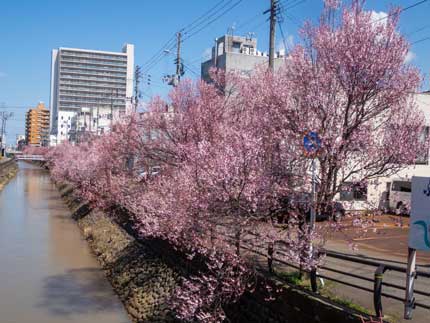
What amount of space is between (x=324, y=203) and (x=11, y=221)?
23.1 metres

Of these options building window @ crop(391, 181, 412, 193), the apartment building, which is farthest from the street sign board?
the apartment building

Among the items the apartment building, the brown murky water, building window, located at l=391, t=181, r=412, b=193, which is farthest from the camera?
the apartment building

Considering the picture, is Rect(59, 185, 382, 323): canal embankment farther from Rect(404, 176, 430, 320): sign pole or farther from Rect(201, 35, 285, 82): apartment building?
Rect(201, 35, 285, 82): apartment building

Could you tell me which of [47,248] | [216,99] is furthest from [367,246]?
[47,248]

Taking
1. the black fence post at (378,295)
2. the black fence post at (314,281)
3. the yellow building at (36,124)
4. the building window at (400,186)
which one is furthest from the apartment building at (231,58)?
the yellow building at (36,124)

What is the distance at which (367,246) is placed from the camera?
14.1 metres

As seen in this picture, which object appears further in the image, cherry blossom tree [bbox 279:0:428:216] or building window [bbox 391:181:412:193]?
building window [bbox 391:181:412:193]

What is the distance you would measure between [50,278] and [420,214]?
12699mm

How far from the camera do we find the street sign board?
18.2 ft

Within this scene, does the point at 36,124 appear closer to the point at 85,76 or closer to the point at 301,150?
the point at 85,76

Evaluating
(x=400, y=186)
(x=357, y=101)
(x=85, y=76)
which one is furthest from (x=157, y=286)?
(x=85, y=76)

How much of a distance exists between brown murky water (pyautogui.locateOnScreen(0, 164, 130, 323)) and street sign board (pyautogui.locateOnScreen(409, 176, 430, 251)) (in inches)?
320

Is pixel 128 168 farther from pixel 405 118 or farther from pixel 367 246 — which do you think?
pixel 405 118

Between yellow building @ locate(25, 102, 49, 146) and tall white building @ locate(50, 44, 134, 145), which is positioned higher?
tall white building @ locate(50, 44, 134, 145)
